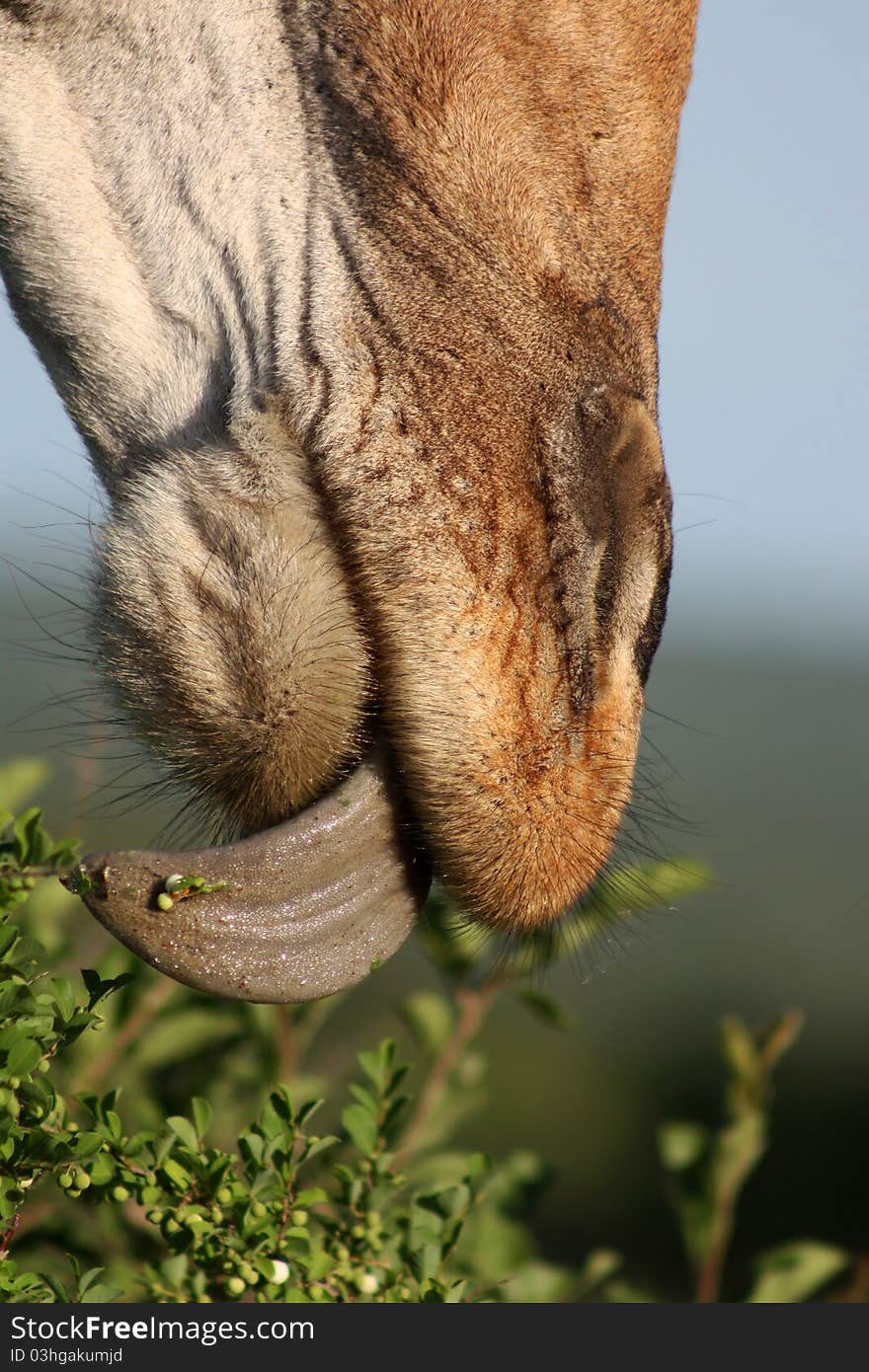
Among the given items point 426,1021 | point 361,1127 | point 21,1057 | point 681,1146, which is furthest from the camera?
point 426,1021

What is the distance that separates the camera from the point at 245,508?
1.64 metres

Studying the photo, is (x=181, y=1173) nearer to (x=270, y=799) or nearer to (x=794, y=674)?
(x=270, y=799)

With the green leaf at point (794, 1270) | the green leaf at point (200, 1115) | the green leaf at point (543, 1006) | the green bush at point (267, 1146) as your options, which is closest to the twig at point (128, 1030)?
the green bush at point (267, 1146)

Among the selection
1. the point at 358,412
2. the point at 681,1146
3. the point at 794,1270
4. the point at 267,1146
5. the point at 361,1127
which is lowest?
the point at 794,1270

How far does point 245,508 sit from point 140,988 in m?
1.13

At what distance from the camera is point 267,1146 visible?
1674 millimetres

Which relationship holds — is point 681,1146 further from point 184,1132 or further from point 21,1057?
point 21,1057

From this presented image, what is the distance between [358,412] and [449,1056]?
1.36 metres

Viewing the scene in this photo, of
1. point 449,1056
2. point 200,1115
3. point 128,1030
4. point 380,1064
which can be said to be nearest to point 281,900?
point 200,1115

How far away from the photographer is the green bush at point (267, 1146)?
57.2 inches

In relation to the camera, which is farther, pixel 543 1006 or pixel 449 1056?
pixel 449 1056

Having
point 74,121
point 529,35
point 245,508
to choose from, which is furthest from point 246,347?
point 529,35

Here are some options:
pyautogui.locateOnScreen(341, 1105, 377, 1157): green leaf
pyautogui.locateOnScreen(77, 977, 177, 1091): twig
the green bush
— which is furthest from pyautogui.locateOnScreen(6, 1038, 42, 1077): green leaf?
pyautogui.locateOnScreen(77, 977, 177, 1091): twig

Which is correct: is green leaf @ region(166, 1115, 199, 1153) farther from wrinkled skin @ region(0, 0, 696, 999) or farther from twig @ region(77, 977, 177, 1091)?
twig @ region(77, 977, 177, 1091)
